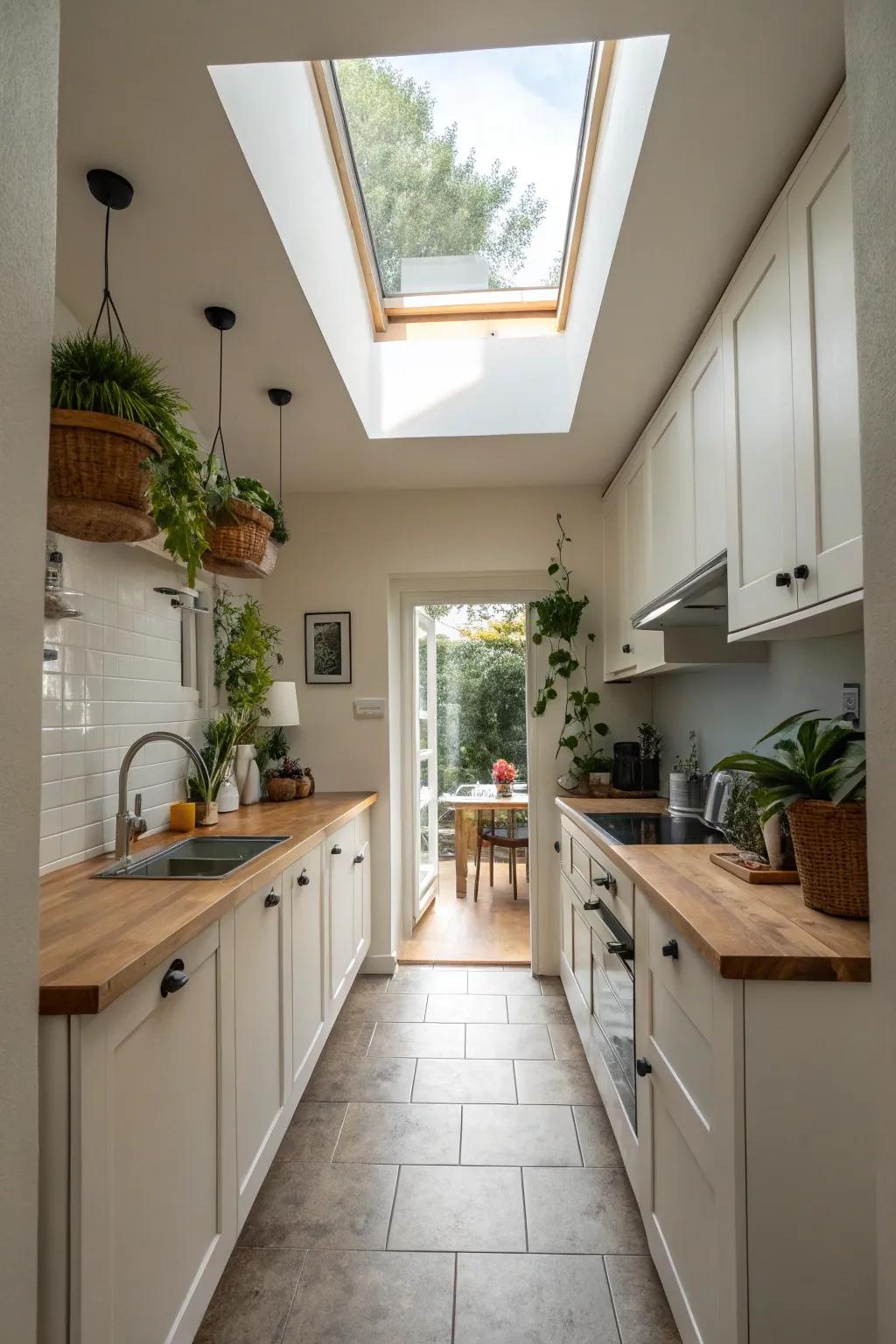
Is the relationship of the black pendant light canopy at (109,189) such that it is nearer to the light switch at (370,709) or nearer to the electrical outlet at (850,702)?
the electrical outlet at (850,702)

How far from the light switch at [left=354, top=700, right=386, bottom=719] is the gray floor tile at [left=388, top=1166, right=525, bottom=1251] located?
2.02 meters

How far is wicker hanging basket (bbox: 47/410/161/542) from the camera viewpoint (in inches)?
53.4

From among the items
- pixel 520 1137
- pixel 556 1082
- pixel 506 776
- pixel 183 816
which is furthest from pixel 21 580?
pixel 506 776

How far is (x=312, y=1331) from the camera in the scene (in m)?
1.56

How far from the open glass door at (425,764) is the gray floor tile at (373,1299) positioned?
235 cm

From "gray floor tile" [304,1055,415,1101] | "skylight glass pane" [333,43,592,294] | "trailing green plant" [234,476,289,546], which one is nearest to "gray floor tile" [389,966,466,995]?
"gray floor tile" [304,1055,415,1101]

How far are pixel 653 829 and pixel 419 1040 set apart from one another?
1.32 metres

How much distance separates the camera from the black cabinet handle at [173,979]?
1286 millimetres

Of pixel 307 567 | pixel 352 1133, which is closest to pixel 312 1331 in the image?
pixel 352 1133

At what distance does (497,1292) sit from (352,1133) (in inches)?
29.4

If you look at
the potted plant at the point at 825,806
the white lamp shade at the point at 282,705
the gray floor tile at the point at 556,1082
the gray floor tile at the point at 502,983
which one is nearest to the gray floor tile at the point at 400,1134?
the gray floor tile at the point at 556,1082

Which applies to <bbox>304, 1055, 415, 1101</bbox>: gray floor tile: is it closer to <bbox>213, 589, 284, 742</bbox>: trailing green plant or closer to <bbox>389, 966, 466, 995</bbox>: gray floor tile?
<bbox>389, 966, 466, 995</bbox>: gray floor tile

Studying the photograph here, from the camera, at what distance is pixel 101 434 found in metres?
1.37

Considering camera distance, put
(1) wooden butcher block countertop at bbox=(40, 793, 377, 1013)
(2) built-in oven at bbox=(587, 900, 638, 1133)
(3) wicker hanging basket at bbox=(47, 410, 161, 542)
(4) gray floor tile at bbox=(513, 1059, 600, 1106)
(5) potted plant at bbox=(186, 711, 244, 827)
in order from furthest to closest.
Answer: (5) potted plant at bbox=(186, 711, 244, 827) < (4) gray floor tile at bbox=(513, 1059, 600, 1106) < (2) built-in oven at bbox=(587, 900, 638, 1133) < (3) wicker hanging basket at bbox=(47, 410, 161, 542) < (1) wooden butcher block countertop at bbox=(40, 793, 377, 1013)
